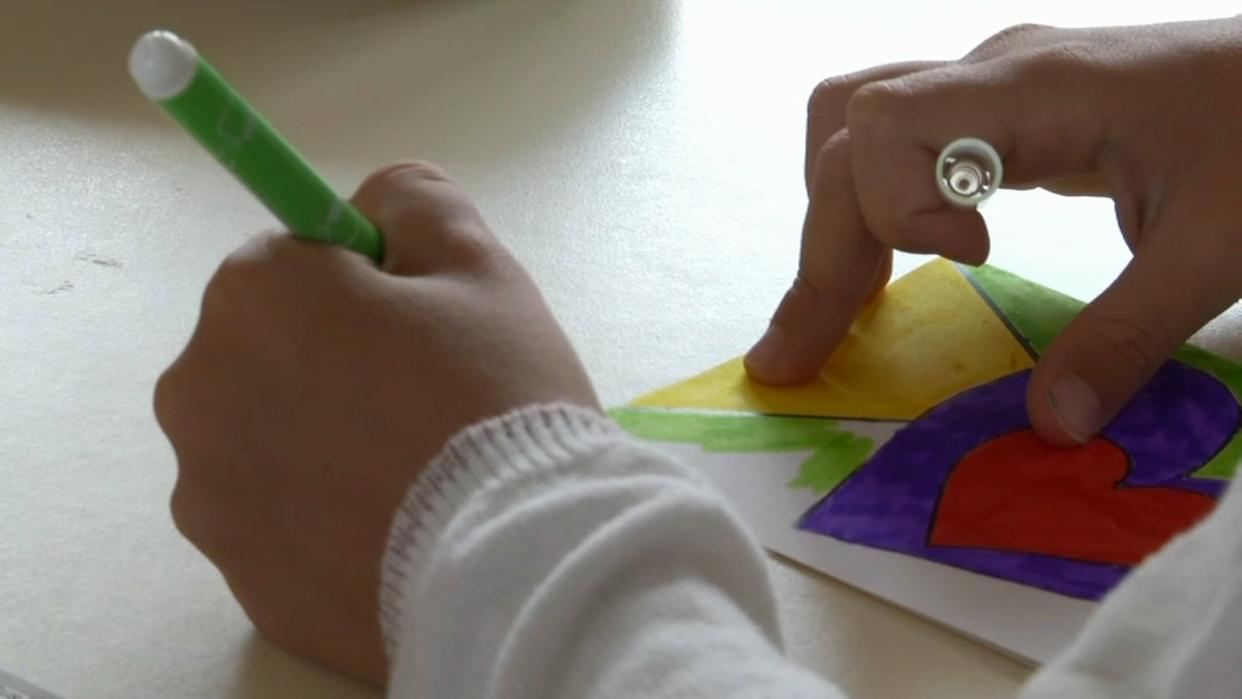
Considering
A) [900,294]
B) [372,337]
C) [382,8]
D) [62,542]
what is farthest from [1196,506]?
[382,8]

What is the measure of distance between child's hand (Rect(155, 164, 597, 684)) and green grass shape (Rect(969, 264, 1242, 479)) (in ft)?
0.87

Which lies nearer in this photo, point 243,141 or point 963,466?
point 243,141

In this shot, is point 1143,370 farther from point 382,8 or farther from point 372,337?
point 382,8

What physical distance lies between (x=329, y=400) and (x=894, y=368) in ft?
0.91

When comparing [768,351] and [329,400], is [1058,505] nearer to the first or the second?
[768,351]

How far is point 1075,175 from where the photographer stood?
2.08ft

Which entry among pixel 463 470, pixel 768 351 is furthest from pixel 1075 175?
pixel 463 470

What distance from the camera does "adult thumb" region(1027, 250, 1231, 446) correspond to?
0.55 m

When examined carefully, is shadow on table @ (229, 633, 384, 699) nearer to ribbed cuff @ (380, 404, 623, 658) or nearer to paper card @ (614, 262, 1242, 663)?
ribbed cuff @ (380, 404, 623, 658)

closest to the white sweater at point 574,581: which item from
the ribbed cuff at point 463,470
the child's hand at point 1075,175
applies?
the ribbed cuff at point 463,470

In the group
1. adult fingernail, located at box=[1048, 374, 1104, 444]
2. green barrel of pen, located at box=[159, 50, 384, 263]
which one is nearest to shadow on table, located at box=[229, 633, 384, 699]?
green barrel of pen, located at box=[159, 50, 384, 263]

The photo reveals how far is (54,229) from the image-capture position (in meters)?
0.71

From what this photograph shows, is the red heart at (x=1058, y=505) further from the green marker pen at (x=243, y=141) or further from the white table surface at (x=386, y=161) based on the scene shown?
the green marker pen at (x=243, y=141)

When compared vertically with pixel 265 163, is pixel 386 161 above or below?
below
